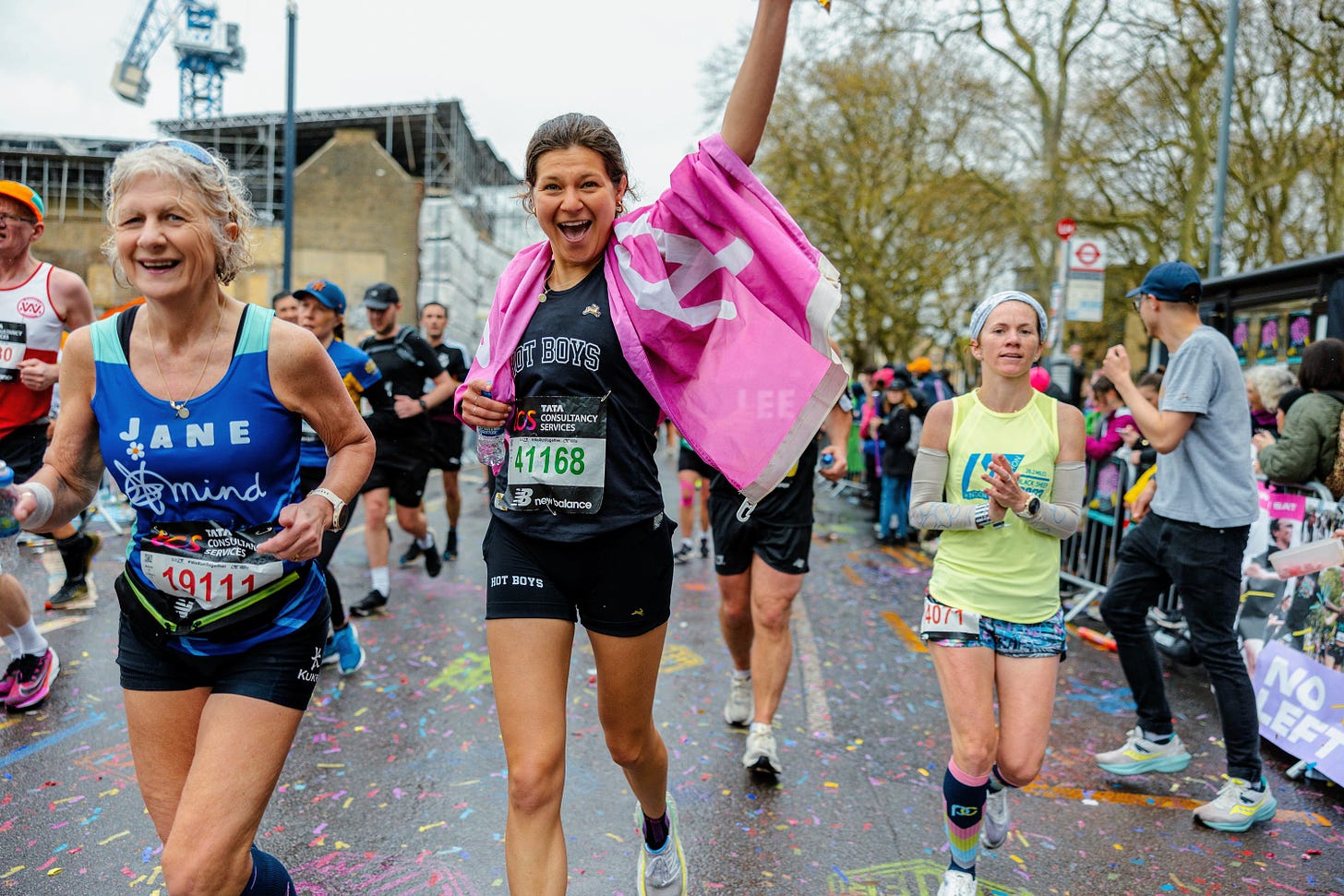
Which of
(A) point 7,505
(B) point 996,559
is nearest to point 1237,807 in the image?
(B) point 996,559

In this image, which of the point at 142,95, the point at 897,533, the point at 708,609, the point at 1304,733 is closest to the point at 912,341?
the point at 897,533

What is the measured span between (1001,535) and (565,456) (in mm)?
1635

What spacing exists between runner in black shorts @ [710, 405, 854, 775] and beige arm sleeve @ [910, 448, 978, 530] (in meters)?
0.78

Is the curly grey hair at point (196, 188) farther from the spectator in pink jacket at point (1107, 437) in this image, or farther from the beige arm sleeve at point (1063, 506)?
the spectator in pink jacket at point (1107, 437)

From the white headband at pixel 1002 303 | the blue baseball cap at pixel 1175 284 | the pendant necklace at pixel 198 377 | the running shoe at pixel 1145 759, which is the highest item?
the blue baseball cap at pixel 1175 284

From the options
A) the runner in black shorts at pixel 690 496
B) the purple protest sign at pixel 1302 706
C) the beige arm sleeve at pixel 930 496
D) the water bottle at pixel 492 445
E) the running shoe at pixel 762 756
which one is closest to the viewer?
the water bottle at pixel 492 445

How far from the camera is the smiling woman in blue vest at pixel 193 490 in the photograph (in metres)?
2.27

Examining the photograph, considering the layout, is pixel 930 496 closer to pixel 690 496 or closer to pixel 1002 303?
pixel 1002 303

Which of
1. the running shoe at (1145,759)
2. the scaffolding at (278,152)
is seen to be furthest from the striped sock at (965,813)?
the scaffolding at (278,152)

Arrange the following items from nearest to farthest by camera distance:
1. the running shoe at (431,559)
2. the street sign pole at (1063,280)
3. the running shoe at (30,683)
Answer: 1. the running shoe at (30,683)
2. the running shoe at (431,559)
3. the street sign pole at (1063,280)

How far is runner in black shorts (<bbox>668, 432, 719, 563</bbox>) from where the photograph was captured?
Result: 860 centimetres

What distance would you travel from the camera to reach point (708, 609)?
7.48 m

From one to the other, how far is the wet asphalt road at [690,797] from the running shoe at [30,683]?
85 millimetres

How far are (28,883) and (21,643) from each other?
196cm
